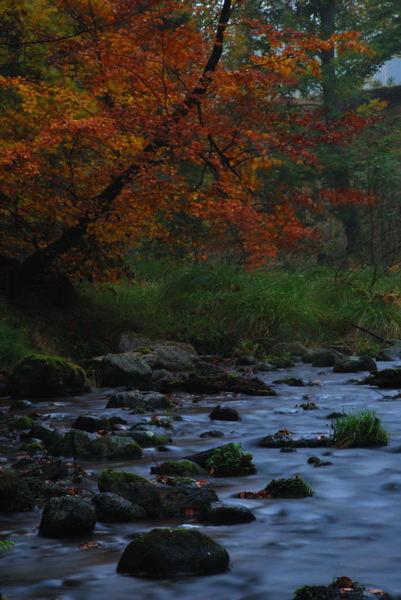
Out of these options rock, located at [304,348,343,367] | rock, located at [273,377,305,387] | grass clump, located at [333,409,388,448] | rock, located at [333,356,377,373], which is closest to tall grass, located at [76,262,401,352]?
rock, located at [304,348,343,367]

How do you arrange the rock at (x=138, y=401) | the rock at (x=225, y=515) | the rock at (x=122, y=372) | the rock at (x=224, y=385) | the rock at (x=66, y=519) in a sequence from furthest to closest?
1. the rock at (x=122, y=372)
2. the rock at (x=224, y=385)
3. the rock at (x=138, y=401)
4. the rock at (x=225, y=515)
5. the rock at (x=66, y=519)

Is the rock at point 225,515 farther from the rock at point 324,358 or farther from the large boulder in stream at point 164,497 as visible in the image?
the rock at point 324,358

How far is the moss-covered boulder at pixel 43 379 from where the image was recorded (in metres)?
9.37

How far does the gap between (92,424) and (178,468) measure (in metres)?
1.84

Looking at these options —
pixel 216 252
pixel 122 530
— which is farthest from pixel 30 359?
pixel 216 252

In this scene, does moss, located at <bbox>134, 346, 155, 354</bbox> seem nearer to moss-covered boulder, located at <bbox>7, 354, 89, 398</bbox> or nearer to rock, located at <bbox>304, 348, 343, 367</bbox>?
moss-covered boulder, located at <bbox>7, 354, 89, 398</bbox>

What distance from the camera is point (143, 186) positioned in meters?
12.0

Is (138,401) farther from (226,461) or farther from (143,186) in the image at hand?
(143,186)

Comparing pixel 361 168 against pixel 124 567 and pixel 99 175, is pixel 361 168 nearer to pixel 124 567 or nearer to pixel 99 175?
pixel 99 175

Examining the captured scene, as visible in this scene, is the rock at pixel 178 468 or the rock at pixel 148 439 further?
the rock at pixel 148 439

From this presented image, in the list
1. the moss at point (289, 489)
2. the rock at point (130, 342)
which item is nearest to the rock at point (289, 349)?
the rock at point (130, 342)

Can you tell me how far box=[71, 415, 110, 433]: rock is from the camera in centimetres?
680

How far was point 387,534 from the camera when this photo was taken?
379 centimetres

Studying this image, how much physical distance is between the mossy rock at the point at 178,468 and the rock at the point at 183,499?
734mm
